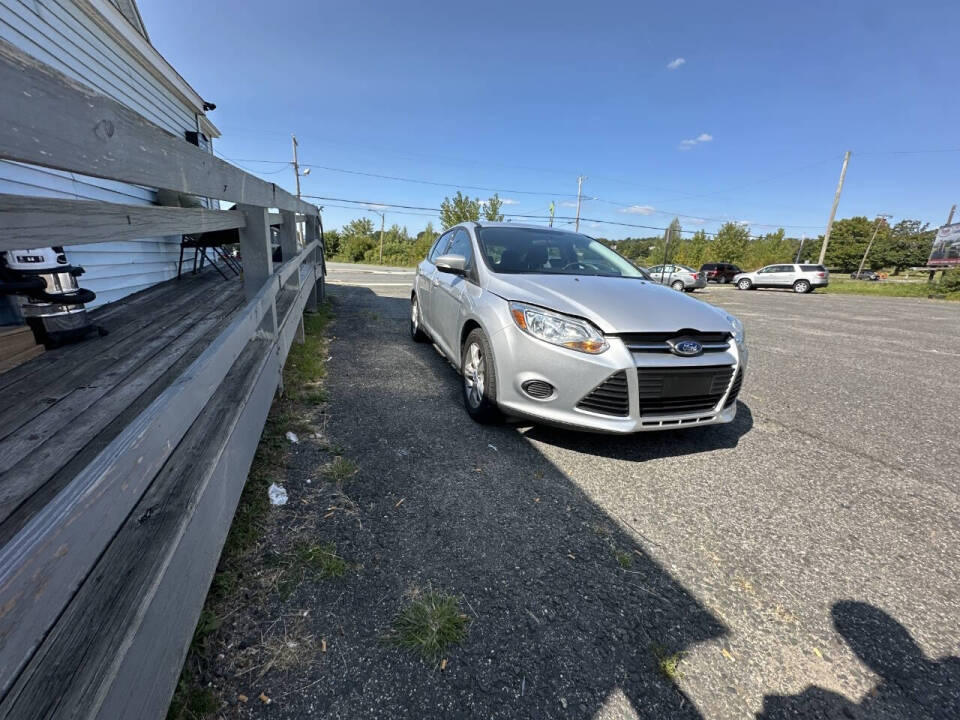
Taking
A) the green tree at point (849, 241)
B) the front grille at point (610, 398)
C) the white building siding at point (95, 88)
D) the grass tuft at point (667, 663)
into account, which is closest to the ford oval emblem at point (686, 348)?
the front grille at point (610, 398)

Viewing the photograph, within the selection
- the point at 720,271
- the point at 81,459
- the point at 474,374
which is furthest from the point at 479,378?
the point at 720,271

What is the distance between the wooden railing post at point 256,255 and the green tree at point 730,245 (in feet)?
186

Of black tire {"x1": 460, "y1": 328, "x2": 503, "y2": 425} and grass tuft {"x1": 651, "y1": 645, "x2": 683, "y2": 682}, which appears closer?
grass tuft {"x1": 651, "y1": 645, "x2": 683, "y2": 682}

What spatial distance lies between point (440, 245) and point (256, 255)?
2695mm

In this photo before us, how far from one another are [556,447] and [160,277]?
6.32 metres

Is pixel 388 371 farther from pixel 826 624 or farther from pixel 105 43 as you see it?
pixel 105 43

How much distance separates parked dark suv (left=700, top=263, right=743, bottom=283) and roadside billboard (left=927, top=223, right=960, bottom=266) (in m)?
13.1

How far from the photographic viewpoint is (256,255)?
9.62ft

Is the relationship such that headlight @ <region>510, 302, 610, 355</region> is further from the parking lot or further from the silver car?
the parking lot

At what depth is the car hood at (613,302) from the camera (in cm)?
260

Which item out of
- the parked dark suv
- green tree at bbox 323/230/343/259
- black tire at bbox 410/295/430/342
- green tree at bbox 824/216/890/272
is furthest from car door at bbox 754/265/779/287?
green tree at bbox 824/216/890/272

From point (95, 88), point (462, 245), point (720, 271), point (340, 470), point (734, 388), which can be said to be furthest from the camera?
point (720, 271)

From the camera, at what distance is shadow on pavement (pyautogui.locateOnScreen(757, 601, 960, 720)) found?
1.37m

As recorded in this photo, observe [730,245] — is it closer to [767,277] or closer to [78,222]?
[767,277]
